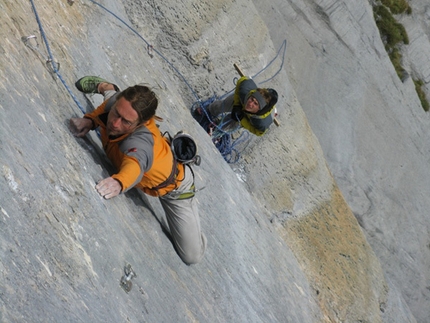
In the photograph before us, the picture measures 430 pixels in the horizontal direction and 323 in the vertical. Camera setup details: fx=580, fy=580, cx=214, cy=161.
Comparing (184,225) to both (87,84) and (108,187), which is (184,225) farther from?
(87,84)

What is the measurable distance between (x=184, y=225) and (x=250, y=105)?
3.20m

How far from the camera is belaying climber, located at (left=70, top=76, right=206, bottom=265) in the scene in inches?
185

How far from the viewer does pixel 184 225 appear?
600 centimetres

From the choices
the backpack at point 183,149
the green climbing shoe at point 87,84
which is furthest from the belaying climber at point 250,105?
the green climbing shoe at point 87,84

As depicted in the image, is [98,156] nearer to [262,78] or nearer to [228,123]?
[228,123]

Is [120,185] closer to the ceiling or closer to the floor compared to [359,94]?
closer to the ceiling

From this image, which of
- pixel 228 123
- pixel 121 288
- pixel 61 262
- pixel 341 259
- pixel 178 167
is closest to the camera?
pixel 61 262

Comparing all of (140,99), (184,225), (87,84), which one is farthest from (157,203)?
(140,99)

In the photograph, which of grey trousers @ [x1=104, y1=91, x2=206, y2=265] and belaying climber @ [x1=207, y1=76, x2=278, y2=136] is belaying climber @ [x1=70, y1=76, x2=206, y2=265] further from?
belaying climber @ [x1=207, y1=76, x2=278, y2=136]

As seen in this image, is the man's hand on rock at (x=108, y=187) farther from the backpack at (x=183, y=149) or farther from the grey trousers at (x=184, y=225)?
the grey trousers at (x=184, y=225)

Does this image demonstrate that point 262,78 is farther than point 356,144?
No

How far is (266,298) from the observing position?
24.2ft

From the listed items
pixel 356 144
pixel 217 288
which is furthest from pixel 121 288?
pixel 356 144

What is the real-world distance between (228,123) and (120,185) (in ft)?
16.3
